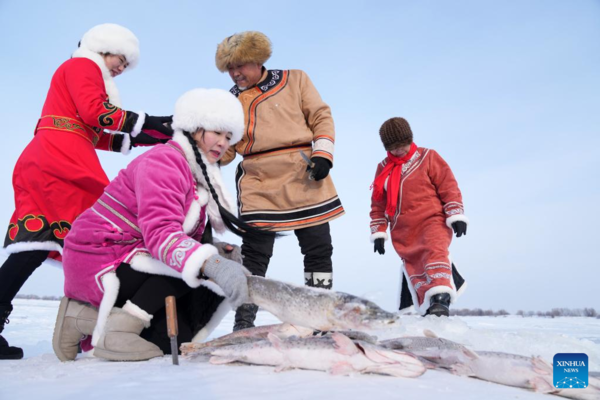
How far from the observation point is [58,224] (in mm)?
2852

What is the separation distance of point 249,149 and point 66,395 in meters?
2.21

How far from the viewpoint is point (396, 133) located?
13.7 ft

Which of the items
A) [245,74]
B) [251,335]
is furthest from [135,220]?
[245,74]

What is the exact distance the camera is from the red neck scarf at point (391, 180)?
13.6ft

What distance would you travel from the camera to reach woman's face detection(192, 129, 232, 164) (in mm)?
2361

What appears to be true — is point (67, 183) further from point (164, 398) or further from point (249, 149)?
point (164, 398)

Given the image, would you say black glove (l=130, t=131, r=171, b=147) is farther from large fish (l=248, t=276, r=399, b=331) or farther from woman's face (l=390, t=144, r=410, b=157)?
woman's face (l=390, t=144, r=410, b=157)

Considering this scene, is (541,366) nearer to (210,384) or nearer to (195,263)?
(210,384)

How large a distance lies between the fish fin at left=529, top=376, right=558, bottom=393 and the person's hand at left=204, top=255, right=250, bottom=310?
1.02m

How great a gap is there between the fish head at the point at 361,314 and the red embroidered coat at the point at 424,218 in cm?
245

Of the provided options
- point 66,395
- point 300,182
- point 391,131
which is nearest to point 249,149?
point 300,182

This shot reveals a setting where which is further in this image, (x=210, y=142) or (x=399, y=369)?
(x=210, y=142)

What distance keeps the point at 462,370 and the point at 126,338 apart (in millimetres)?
1375

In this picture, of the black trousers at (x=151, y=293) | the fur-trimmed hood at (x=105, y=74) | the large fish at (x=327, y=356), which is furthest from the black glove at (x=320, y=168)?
the large fish at (x=327, y=356)
